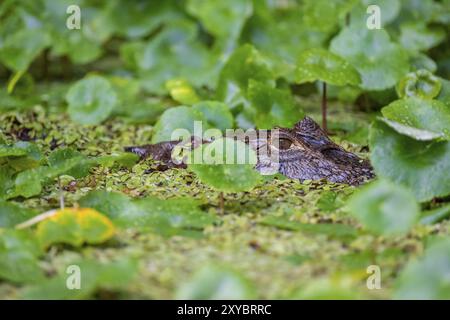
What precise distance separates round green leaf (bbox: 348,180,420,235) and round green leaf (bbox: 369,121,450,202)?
0.39 metres

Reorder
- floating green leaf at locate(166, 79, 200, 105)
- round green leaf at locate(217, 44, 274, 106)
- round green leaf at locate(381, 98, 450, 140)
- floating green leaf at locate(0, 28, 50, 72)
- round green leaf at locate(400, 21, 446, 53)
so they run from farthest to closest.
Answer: floating green leaf at locate(0, 28, 50, 72), round green leaf at locate(400, 21, 446, 53), floating green leaf at locate(166, 79, 200, 105), round green leaf at locate(217, 44, 274, 106), round green leaf at locate(381, 98, 450, 140)

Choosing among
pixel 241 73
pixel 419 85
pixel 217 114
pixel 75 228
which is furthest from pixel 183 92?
pixel 75 228

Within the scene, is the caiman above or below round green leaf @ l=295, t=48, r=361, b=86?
below

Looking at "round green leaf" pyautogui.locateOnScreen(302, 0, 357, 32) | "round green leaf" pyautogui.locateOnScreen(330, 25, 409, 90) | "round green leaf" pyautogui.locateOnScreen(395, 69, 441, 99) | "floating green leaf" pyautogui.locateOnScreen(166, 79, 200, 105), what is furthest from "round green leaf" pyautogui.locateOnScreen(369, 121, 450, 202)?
"round green leaf" pyautogui.locateOnScreen(302, 0, 357, 32)

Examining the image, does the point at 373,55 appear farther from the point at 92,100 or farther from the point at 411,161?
the point at 92,100

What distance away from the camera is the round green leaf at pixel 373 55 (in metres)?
2.97

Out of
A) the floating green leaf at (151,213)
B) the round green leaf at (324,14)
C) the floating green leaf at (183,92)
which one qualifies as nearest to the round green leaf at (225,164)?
the floating green leaf at (151,213)

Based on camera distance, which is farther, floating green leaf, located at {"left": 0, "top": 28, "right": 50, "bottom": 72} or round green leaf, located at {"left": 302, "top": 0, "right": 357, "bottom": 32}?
floating green leaf, located at {"left": 0, "top": 28, "right": 50, "bottom": 72}

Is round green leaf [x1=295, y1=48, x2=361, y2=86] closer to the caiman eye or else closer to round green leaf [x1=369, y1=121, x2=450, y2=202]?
the caiman eye

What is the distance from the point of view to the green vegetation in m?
1.76

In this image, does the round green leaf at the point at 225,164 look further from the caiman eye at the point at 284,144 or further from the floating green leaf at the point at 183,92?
the floating green leaf at the point at 183,92

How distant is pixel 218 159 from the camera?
84.4 inches

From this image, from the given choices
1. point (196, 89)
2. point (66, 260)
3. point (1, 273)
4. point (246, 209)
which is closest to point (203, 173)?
point (246, 209)

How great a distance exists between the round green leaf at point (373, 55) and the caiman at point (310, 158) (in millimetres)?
475
